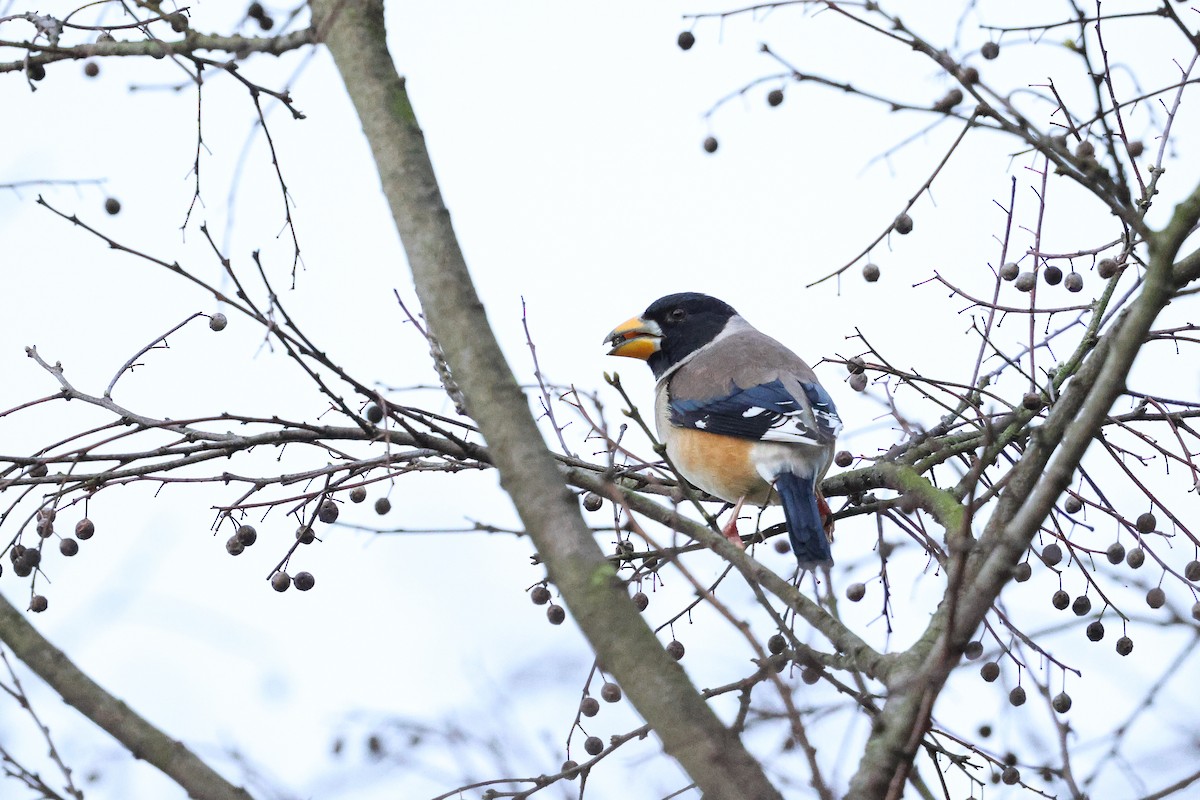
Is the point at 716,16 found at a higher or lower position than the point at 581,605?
higher

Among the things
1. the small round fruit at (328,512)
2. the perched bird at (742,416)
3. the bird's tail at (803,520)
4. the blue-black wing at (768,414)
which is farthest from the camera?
the blue-black wing at (768,414)

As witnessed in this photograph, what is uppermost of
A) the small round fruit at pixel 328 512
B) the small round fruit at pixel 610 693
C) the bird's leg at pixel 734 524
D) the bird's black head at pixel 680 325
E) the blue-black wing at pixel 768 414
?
the bird's black head at pixel 680 325

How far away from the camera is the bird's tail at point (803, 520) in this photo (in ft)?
15.5

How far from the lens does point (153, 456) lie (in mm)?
3918

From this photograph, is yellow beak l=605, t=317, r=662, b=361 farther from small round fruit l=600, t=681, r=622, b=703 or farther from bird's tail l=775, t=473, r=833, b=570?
small round fruit l=600, t=681, r=622, b=703

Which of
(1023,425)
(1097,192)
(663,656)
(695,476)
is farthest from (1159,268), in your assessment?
(695,476)

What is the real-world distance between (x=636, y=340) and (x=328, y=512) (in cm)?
329

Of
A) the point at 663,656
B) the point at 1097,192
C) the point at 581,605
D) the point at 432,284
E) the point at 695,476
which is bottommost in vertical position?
the point at 663,656

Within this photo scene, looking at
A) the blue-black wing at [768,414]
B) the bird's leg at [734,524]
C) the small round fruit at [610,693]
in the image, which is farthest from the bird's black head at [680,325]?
the small round fruit at [610,693]

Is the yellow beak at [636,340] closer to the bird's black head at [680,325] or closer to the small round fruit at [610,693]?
the bird's black head at [680,325]

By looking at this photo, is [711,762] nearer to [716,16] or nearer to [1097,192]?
[1097,192]

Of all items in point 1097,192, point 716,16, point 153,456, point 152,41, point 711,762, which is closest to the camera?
point 711,762

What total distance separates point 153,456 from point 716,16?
218cm

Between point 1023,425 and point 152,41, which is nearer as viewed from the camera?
point 152,41
